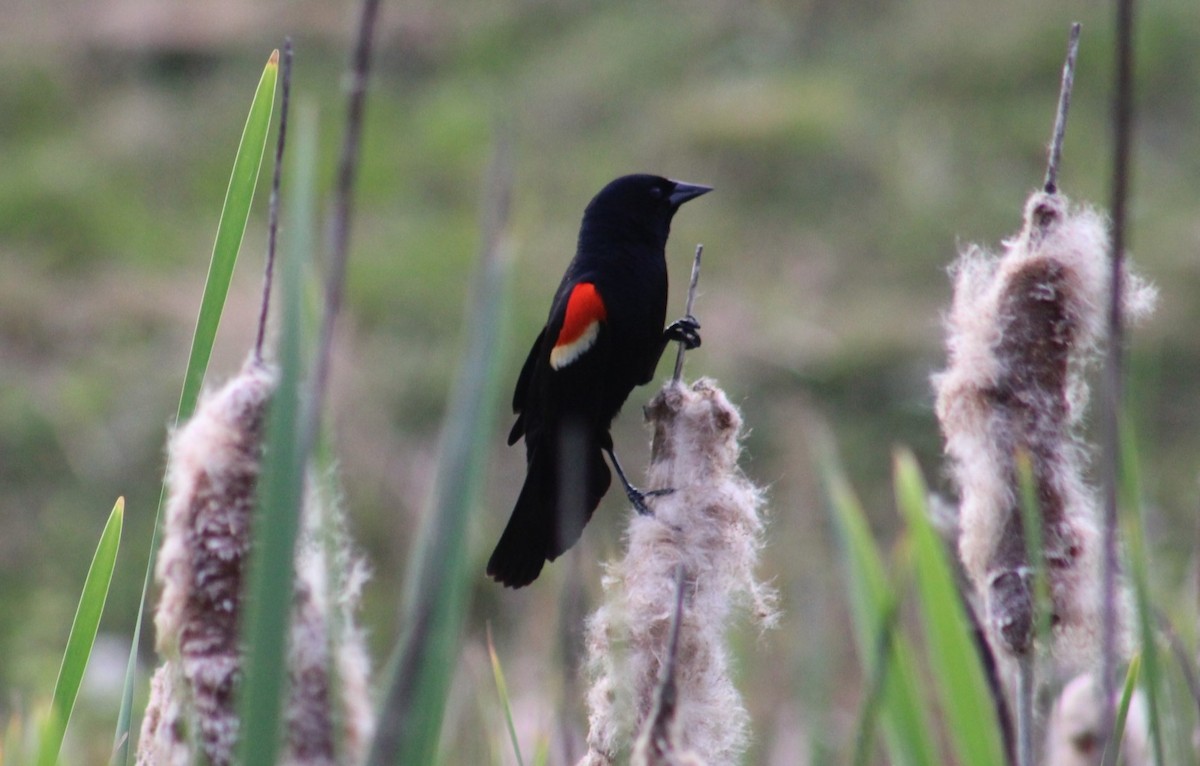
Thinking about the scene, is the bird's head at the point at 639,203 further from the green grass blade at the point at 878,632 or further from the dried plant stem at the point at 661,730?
the dried plant stem at the point at 661,730

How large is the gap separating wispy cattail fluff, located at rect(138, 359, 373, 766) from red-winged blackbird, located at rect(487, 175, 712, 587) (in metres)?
0.89

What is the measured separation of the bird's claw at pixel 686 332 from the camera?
1818 millimetres

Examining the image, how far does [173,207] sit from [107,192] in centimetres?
33

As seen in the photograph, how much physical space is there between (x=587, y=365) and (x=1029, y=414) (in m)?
0.93

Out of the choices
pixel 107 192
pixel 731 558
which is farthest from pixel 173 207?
pixel 731 558

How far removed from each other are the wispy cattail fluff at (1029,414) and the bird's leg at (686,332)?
511 millimetres

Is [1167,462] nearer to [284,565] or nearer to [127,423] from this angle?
[127,423]

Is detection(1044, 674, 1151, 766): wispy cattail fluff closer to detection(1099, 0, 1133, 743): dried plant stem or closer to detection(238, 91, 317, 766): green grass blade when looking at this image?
detection(1099, 0, 1133, 743): dried plant stem

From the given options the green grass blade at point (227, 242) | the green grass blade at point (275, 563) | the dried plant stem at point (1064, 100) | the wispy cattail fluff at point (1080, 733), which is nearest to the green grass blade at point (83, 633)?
the green grass blade at point (227, 242)

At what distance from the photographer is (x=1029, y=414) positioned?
1258 millimetres

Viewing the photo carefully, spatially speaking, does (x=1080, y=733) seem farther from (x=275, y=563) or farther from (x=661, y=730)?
(x=275, y=563)

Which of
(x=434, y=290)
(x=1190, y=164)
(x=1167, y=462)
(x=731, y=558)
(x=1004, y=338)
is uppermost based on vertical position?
(x=1190, y=164)

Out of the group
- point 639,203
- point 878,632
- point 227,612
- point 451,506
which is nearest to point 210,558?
point 227,612

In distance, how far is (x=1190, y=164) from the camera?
19.0 feet
